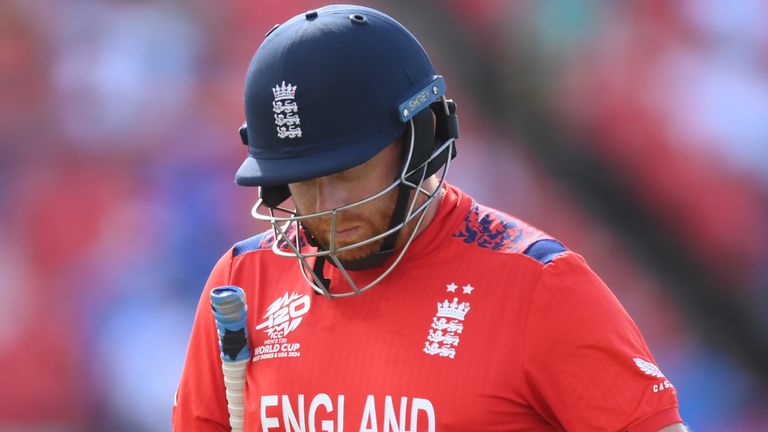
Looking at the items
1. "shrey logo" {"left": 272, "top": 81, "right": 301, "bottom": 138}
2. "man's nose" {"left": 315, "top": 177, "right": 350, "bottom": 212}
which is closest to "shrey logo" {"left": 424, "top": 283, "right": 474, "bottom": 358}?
"man's nose" {"left": 315, "top": 177, "right": 350, "bottom": 212}

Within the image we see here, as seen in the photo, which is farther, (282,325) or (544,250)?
(282,325)

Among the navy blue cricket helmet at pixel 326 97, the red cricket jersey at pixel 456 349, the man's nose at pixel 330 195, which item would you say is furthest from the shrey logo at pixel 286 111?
the red cricket jersey at pixel 456 349

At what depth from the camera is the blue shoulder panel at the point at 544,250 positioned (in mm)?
2293

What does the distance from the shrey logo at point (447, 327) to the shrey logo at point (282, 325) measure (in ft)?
1.06

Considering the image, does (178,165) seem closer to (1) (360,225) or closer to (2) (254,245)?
(2) (254,245)

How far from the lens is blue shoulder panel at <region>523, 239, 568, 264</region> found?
7.52ft

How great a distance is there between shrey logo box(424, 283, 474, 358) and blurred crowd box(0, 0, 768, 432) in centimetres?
221

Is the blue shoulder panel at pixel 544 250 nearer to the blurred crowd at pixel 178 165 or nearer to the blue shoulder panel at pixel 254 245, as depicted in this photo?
the blue shoulder panel at pixel 254 245

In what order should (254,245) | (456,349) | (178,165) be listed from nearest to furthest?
1. (456,349)
2. (254,245)
3. (178,165)

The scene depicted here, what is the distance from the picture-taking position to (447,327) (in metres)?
2.29

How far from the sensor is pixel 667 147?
4.32 meters

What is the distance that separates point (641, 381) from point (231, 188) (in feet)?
9.07

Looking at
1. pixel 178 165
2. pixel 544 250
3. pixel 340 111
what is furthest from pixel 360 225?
pixel 178 165

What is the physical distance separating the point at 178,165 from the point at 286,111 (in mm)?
2451
